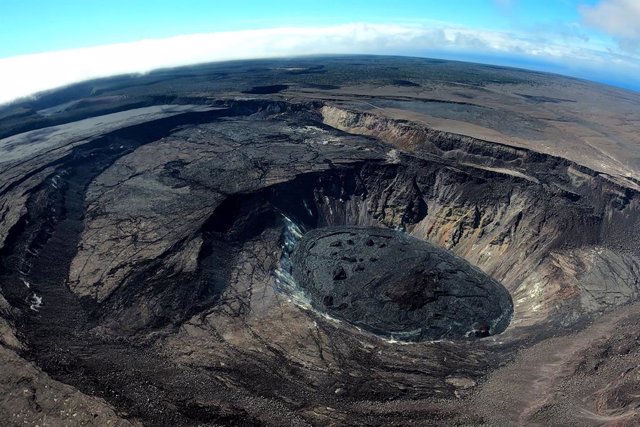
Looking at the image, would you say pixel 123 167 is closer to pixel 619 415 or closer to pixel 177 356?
pixel 177 356

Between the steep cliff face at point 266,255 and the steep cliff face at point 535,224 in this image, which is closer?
the steep cliff face at point 266,255

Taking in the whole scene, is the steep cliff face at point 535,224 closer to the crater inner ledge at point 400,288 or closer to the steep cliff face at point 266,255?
the steep cliff face at point 266,255

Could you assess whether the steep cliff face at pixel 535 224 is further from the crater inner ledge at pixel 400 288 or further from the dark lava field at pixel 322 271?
the crater inner ledge at pixel 400 288

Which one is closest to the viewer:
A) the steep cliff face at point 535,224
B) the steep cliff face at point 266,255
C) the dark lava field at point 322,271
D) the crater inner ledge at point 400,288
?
the dark lava field at point 322,271

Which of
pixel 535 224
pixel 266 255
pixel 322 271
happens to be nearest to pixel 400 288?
pixel 322 271

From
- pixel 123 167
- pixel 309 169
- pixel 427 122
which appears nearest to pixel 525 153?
pixel 427 122

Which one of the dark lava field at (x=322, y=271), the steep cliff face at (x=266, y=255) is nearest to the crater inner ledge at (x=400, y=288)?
the dark lava field at (x=322, y=271)

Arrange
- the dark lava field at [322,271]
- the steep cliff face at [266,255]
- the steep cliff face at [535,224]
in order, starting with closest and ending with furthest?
the dark lava field at [322,271] < the steep cliff face at [266,255] < the steep cliff face at [535,224]
